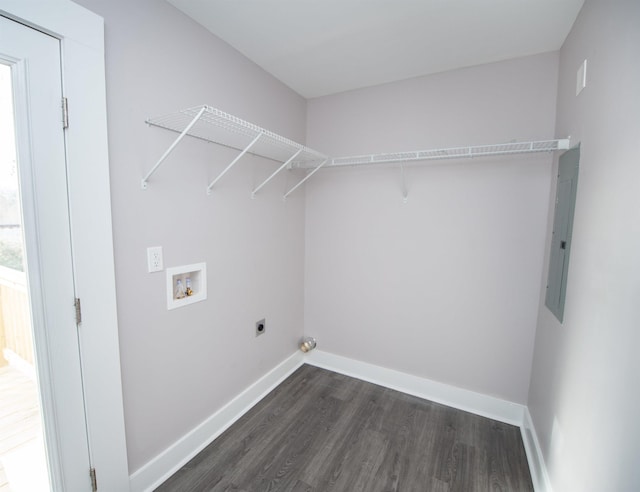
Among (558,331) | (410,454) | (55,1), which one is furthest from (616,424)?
(55,1)

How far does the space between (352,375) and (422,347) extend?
745 millimetres

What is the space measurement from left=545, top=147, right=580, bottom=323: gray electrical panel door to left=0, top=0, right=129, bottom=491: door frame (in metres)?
2.26

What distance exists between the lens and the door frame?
113 cm

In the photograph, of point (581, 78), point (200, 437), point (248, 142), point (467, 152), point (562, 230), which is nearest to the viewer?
point (581, 78)

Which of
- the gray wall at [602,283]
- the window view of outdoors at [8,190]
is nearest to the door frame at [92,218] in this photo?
the window view of outdoors at [8,190]

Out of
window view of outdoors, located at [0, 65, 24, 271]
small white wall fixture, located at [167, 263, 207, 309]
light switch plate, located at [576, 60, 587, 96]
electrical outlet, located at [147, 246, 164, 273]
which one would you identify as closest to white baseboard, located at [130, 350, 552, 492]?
small white wall fixture, located at [167, 263, 207, 309]

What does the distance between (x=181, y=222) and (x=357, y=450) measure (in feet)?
5.98

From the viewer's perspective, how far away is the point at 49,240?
44.6 inches

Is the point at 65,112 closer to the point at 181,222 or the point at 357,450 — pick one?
the point at 181,222

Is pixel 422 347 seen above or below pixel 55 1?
below

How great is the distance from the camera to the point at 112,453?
1.37m

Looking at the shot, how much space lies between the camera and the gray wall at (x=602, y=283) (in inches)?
35.0

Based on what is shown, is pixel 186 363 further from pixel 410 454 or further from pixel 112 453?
pixel 410 454

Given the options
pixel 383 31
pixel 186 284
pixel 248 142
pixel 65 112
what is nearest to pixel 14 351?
pixel 186 284
